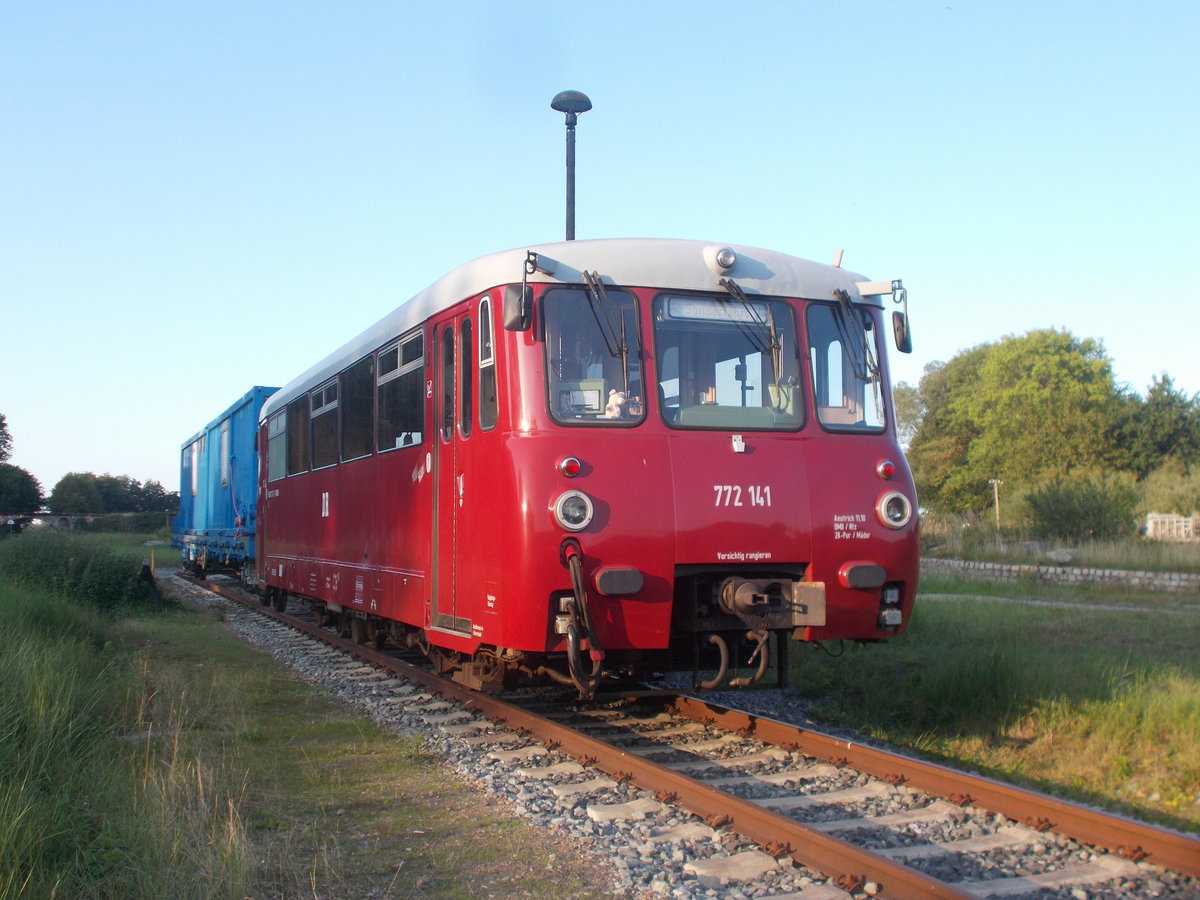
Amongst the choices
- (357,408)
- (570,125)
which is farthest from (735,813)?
(570,125)

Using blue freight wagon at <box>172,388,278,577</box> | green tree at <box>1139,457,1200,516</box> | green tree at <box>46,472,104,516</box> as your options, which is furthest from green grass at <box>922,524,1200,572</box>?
green tree at <box>46,472,104,516</box>

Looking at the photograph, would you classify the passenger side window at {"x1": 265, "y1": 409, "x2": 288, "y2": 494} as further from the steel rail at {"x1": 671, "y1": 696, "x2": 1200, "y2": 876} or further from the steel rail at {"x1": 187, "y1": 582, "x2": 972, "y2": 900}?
the steel rail at {"x1": 671, "y1": 696, "x2": 1200, "y2": 876}

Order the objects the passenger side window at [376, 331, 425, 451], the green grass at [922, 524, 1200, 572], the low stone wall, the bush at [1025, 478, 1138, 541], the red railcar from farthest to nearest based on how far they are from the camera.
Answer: the bush at [1025, 478, 1138, 541]
the green grass at [922, 524, 1200, 572]
the low stone wall
the passenger side window at [376, 331, 425, 451]
the red railcar

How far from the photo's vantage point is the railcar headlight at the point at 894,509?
7.09 m

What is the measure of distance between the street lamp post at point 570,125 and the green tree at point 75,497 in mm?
80741

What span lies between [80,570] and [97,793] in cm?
1337

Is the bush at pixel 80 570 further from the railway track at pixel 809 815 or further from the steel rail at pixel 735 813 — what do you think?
the railway track at pixel 809 815

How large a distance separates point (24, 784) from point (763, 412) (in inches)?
183

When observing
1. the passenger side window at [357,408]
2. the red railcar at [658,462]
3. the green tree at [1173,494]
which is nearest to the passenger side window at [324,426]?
the passenger side window at [357,408]

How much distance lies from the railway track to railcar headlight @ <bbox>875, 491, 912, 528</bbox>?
1.45m

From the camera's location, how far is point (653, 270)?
282 inches

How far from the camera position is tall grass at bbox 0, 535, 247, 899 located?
14.0ft

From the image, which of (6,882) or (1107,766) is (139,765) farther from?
(1107,766)

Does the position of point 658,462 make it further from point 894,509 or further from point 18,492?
point 18,492
